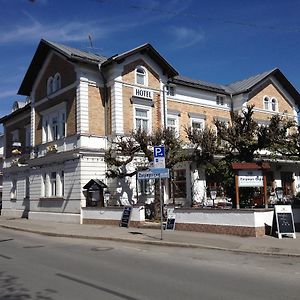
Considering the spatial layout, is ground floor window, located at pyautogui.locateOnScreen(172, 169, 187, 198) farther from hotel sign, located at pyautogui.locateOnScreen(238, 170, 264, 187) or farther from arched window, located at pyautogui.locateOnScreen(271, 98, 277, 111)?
arched window, located at pyautogui.locateOnScreen(271, 98, 277, 111)

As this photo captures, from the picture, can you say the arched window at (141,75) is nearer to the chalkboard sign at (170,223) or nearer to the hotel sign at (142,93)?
the hotel sign at (142,93)

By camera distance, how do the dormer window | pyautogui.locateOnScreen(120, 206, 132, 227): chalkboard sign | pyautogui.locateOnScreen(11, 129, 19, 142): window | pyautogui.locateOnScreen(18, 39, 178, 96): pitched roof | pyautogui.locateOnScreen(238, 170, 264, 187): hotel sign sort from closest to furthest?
pyautogui.locateOnScreen(238, 170, 264, 187): hotel sign → pyautogui.locateOnScreen(120, 206, 132, 227): chalkboard sign → pyautogui.locateOnScreen(18, 39, 178, 96): pitched roof → the dormer window → pyautogui.locateOnScreen(11, 129, 19, 142): window

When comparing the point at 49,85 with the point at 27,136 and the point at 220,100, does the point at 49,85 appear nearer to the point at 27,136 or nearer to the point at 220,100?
the point at 27,136

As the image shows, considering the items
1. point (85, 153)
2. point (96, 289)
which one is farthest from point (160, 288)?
point (85, 153)

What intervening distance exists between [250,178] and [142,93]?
12818 millimetres

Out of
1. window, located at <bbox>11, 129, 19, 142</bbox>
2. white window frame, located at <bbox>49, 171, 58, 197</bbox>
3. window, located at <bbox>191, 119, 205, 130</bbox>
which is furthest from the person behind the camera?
→ window, located at <bbox>11, 129, 19, 142</bbox>

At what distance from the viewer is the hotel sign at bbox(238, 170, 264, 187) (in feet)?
60.8

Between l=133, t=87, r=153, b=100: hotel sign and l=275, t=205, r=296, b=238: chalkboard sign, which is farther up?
l=133, t=87, r=153, b=100: hotel sign

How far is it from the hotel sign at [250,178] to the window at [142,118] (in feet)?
37.7

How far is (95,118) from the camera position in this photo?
28.1m

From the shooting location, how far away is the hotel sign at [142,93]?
29.2 meters

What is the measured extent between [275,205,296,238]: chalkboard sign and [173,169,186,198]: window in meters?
12.8

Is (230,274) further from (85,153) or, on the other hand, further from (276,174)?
(276,174)

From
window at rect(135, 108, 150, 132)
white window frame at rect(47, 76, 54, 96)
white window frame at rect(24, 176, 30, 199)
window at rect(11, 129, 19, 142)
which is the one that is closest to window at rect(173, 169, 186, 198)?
window at rect(135, 108, 150, 132)
